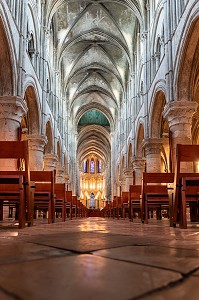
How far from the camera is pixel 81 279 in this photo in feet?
3.93

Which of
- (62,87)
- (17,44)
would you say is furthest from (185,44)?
(62,87)

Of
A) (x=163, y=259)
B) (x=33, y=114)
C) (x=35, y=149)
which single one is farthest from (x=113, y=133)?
(x=163, y=259)

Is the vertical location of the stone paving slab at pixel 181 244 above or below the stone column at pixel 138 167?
below

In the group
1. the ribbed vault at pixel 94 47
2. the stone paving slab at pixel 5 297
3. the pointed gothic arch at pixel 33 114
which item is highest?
→ the ribbed vault at pixel 94 47

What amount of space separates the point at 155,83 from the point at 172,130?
398 centimetres

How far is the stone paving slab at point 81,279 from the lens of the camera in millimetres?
1003

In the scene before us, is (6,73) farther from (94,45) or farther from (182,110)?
(94,45)

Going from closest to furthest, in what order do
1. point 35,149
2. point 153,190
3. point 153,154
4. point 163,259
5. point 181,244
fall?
point 163,259
point 181,244
point 153,190
point 35,149
point 153,154

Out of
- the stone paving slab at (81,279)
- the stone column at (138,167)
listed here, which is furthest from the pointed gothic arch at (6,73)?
the stone column at (138,167)

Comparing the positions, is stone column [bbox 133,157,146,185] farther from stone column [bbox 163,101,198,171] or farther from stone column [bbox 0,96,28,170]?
stone column [bbox 0,96,28,170]

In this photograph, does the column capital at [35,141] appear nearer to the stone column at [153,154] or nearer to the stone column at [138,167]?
the stone column at [153,154]

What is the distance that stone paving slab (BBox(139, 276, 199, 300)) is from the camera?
970 millimetres

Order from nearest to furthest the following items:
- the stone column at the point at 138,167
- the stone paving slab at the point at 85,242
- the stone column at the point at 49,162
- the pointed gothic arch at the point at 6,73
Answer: the stone paving slab at the point at 85,242
the pointed gothic arch at the point at 6,73
the stone column at the point at 49,162
the stone column at the point at 138,167

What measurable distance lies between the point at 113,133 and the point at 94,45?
527 inches
